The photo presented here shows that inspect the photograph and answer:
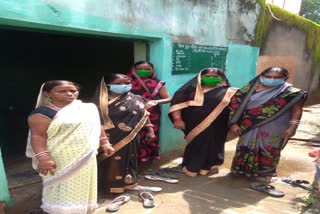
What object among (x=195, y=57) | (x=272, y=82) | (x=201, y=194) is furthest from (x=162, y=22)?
(x=201, y=194)

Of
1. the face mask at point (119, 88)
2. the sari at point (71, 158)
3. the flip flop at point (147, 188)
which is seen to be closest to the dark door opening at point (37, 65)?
the face mask at point (119, 88)

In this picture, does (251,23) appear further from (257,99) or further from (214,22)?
(257,99)

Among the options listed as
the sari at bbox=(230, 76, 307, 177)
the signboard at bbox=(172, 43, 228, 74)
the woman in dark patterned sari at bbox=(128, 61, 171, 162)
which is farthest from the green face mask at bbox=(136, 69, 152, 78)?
the sari at bbox=(230, 76, 307, 177)

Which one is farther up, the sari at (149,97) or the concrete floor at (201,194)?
the sari at (149,97)

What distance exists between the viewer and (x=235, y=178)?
429 centimetres

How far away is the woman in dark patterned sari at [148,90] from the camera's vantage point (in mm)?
4320

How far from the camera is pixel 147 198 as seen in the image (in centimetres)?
348

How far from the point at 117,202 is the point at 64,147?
3.50 ft

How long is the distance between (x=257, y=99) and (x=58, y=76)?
4.76 meters

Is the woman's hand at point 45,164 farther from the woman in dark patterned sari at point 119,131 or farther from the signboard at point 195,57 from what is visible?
the signboard at point 195,57

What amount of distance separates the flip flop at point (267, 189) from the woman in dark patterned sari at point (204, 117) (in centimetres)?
60

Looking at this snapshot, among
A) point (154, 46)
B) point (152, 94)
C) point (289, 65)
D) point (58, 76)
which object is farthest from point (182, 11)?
point (289, 65)

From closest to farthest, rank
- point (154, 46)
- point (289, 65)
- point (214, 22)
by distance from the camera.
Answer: point (154, 46) < point (214, 22) < point (289, 65)

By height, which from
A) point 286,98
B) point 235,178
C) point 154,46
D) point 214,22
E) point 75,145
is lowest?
point 235,178
